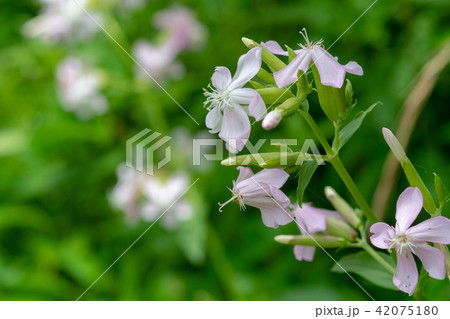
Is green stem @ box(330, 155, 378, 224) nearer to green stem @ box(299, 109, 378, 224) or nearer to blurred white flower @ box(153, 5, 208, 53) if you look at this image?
green stem @ box(299, 109, 378, 224)

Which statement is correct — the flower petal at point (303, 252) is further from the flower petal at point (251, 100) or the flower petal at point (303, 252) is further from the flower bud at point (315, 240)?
the flower petal at point (251, 100)

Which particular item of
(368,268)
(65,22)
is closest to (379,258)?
(368,268)

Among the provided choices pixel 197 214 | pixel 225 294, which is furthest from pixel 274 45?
pixel 225 294

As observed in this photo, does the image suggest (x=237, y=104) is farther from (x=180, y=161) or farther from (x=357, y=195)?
(x=180, y=161)

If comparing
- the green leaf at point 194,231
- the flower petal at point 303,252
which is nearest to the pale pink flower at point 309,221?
the flower petal at point 303,252

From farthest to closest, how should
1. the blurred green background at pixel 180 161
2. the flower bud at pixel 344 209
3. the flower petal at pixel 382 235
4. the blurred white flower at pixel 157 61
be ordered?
1. the blurred white flower at pixel 157 61
2. the blurred green background at pixel 180 161
3. the flower bud at pixel 344 209
4. the flower petal at pixel 382 235

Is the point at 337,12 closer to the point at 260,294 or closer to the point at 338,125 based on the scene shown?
the point at 260,294

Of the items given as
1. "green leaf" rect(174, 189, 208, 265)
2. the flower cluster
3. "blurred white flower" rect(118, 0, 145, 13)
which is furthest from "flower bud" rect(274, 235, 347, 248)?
"blurred white flower" rect(118, 0, 145, 13)
